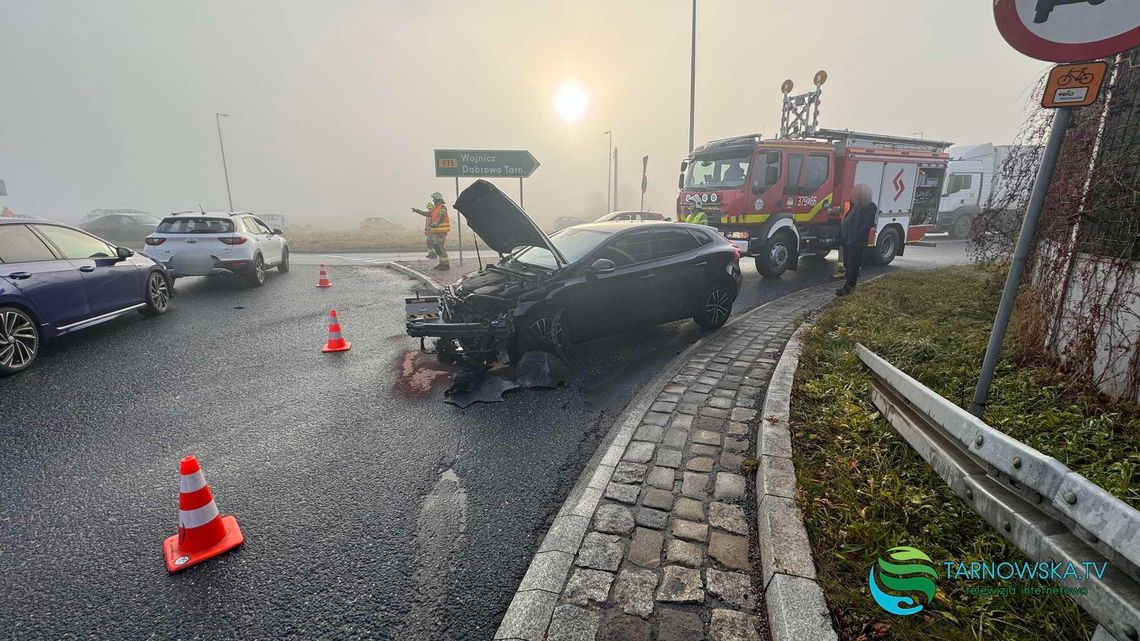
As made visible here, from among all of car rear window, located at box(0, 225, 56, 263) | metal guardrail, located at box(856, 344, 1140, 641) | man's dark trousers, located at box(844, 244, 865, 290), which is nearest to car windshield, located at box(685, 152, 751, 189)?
man's dark trousers, located at box(844, 244, 865, 290)

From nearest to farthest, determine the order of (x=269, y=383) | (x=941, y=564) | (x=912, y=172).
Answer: (x=941, y=564) → (x=269, y=383) → (x=912, y=172)

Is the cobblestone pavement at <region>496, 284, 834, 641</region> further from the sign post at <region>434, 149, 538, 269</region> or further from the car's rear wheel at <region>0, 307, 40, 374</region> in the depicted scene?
the sign post at <region>434, 149, 538, 269</region>

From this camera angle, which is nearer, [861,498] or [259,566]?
[259,566]

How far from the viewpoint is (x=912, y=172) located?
12.4m

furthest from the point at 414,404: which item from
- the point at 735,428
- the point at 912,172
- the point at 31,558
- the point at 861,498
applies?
the point at 912,172

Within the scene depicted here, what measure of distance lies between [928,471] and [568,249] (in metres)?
4.13

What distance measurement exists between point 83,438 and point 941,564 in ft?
18.0

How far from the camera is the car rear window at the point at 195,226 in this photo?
29.9 feet

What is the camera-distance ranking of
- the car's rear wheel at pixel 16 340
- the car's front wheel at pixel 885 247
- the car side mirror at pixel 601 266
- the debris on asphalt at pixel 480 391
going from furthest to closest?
the car's front wheel at pixel 885 247 → the car side mirror at pixel 601 266 → the car's rear wheel at pixel 16 340 → the debris on asphalt at pixel 480 391

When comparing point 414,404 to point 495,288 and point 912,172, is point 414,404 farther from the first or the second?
point 912,172

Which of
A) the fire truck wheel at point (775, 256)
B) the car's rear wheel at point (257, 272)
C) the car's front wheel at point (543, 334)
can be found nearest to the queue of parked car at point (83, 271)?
the car's rear wheel at point (257, 272)

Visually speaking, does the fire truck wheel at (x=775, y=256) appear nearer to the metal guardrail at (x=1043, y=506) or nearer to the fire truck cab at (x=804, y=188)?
the fire truck cab at (x=804, y=188)

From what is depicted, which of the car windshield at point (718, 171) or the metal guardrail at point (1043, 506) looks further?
the car windshield at point (718, 171)

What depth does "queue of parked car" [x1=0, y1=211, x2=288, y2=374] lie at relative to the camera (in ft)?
16.6
